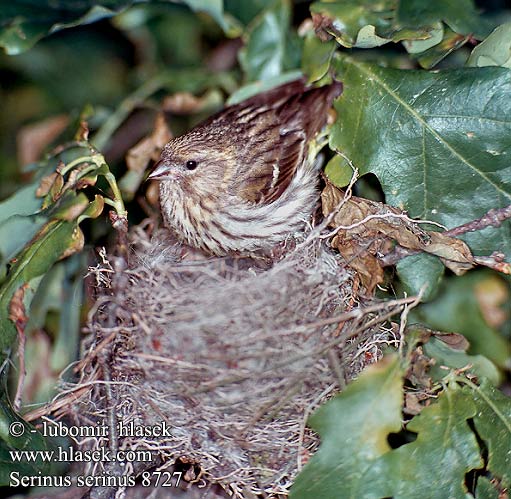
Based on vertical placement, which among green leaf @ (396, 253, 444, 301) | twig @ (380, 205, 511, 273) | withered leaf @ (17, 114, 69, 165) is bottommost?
withered leaf @ (17, 114, 69, 165)

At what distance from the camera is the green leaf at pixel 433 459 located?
101 inches

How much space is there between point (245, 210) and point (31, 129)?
148 centimetres

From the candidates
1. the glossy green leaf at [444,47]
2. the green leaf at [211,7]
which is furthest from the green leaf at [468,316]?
the green leaf at [211,7]

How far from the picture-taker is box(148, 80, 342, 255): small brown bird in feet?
10.8

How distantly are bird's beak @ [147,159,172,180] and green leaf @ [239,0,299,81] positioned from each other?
2.20ft

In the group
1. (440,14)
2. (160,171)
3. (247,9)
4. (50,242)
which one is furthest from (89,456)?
(247,9)

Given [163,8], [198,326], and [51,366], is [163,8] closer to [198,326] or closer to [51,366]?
[51,366]

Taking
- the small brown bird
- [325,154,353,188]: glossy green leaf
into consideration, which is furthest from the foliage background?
the small brown bird

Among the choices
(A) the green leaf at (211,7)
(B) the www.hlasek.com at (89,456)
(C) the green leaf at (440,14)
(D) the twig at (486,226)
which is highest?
(C) the green leaf at (440,14)

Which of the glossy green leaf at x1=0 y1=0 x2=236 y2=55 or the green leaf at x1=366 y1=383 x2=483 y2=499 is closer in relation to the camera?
the green leaf at x1=366 y1=383 x2=483 y2=499

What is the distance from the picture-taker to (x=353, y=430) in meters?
2.51

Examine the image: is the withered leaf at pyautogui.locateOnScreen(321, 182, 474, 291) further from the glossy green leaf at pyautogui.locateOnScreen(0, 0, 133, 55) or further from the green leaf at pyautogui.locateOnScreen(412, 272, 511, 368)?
the glossy green leaf at pyautogui.locateOnScreen(0, 0, 133, 55)

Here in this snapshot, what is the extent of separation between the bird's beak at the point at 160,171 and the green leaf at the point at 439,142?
633mm

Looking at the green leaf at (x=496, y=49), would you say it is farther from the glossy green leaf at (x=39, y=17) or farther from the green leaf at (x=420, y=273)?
the glossy green leaf at (x=39, y=17)
